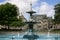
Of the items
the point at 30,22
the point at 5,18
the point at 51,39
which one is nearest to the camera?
the point at 51,39

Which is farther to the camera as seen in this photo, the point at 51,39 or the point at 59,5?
the point at 59,5

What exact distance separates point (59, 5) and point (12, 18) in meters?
18.4

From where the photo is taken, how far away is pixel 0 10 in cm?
7025

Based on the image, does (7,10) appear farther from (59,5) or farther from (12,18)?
(59,5)

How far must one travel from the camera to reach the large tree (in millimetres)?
68812

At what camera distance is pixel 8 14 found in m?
70.7

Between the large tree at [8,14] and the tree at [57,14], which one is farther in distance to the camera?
the tree at [57,14]

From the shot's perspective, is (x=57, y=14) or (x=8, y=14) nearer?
(x=8, y=14)

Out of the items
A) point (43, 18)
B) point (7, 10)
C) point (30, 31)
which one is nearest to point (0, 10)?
point (7, 10)

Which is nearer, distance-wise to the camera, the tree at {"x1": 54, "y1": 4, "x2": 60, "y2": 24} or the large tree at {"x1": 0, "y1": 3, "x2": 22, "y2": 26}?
the large tree at {"x1": 0, "y1": 3, "x2": 22, "y2": 26}

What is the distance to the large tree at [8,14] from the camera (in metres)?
68.8

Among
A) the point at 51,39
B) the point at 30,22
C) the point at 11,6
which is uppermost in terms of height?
the point at 11,6

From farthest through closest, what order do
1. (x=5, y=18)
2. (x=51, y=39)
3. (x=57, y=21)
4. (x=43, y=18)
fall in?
1. (x=43, y=18)
2. (x=57, y=21)
3. (x=5, y=18)
4. (x=51, y=39)

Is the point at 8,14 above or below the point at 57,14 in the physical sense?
above
